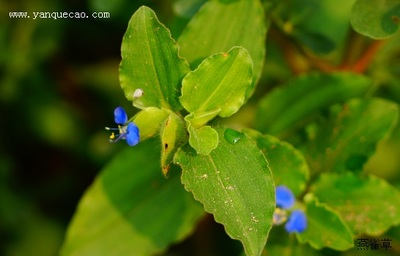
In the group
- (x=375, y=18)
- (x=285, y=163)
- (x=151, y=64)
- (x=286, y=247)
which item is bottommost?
(x=286, y=247)

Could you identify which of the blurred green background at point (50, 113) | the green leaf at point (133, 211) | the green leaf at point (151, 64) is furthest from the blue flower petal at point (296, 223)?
the blurred green background at point (50, 113)

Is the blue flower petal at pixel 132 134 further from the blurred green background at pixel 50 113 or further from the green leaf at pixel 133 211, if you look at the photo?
the blurred green background at pixel 50 113

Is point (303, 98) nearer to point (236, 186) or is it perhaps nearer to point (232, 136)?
point (232, 136)

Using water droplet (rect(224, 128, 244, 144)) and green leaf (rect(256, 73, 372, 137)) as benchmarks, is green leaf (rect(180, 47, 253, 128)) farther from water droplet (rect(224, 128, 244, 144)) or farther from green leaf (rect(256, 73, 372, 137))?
green leaf (rect(256, 73, 372, 137))

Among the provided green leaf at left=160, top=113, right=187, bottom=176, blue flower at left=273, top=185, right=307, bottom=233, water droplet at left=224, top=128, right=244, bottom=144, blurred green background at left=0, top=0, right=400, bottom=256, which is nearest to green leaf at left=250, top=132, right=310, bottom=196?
blue flower at left=273, top=185, right=307, bottom=233

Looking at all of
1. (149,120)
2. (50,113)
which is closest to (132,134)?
(149,120)
